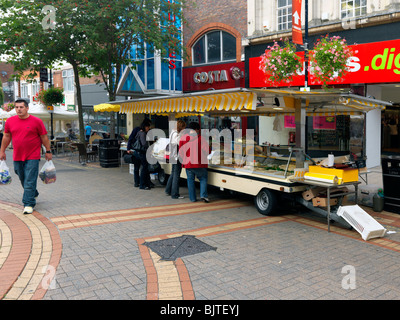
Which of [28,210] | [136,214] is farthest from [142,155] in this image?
[28,210]

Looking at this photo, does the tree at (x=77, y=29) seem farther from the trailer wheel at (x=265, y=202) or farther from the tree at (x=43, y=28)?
the trailer wheel at (x=265, y=202)

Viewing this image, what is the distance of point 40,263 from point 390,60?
1161 centimetres

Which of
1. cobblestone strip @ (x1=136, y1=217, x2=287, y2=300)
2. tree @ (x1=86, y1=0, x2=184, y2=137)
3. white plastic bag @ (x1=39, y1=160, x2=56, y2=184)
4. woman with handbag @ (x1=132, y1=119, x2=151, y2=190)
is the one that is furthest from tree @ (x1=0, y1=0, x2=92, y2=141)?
cobblestone strip @ (x1=136, y1=217, x2=287, y2=300)

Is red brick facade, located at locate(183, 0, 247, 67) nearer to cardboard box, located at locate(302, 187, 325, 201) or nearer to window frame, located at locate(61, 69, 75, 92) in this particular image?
cardboard box, located at locate(302, 187, 325, 201)

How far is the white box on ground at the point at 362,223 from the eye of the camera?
5.81 meters

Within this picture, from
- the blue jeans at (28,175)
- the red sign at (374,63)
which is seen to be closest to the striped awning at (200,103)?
the blue jeans at (28,175)

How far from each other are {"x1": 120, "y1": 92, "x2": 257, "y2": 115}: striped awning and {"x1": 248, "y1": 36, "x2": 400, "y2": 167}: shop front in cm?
304

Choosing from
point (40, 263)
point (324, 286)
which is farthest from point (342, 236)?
point (40, 263)

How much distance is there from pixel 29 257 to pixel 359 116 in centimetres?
869

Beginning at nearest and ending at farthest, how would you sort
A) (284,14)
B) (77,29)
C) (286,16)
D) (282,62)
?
(282,62), (77,29), (286,16), (284,14)

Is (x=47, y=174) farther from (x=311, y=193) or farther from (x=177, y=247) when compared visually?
(x=311, y=193)

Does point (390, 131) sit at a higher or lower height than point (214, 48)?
lower

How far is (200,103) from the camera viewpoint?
8.17m

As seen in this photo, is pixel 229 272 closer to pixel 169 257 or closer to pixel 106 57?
pixel 169 257
